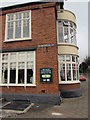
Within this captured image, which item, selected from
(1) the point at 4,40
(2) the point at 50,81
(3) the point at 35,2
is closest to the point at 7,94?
(2) the point at 50,81

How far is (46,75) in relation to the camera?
29.8ft

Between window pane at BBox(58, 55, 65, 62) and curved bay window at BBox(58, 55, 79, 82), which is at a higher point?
window pane at BBox(58, 55, 65, 62)

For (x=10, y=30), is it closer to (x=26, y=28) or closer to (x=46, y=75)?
(x=26, y=28)

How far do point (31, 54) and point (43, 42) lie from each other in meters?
1.21

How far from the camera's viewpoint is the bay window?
1020cm

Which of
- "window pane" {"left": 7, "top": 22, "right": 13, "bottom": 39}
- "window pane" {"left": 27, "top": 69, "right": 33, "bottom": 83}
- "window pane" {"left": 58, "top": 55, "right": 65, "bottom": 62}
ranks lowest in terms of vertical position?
"window pane" {"left": 27, "top": 69, "right": 33, "bottom": 83}

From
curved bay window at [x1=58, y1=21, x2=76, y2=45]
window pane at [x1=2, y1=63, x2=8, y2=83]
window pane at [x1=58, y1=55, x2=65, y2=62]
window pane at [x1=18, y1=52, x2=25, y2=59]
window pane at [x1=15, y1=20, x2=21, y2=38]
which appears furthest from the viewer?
curved bay window at [x1=58, y1=21, x2=76, y2=45]

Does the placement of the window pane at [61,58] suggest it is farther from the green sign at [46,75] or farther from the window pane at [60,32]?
the green sign at [46,75]

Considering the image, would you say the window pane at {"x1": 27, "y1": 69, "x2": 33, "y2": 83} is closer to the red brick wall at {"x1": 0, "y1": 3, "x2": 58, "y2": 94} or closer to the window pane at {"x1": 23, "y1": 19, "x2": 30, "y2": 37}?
the red brick wall at {"x1": 0, "y1": 3, "x2": 58, "y2": 94}

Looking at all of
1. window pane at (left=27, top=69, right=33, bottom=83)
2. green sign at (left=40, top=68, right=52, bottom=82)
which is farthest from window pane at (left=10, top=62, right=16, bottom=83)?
green sign at (left=40, top=68, right=52, bottom=82)

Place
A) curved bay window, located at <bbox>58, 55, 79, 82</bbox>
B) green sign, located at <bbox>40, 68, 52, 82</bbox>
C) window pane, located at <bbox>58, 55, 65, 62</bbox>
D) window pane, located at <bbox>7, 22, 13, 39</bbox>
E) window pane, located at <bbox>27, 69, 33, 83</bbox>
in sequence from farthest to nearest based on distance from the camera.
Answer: window pane, located at <bbox>58, 55, 65, 62</bbox>, curved bay window, located at <bbox>58, 55, 79, 82</bbox>, window pane, located at <bbox>7, 22, 13, 39</bbox>, window pane, located at <bbox>27, 69, 33, 83</bbox>, green sign, located at <bbox>40, 68, 52, 82</bbox>

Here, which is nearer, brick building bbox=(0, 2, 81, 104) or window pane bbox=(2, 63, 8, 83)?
brick building bbox=(0, 2, 81, 104)

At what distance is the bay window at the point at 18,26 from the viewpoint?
10.2m

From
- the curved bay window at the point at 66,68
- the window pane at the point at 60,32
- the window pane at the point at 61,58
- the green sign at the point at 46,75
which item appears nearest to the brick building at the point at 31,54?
the green sign at the point at 46,75
